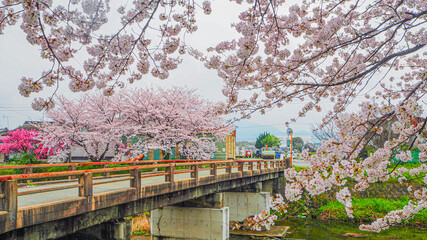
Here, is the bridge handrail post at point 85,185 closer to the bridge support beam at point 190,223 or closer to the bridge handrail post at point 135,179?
the bridge handrail post at point 135,179

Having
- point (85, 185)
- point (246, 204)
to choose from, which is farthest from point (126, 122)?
point (85, 185)

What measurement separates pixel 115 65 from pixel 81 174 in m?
3.72

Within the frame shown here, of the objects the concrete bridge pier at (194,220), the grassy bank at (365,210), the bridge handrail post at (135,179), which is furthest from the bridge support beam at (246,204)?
the bridge handrail post at (135,179)

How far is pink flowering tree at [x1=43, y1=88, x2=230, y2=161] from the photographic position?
79.7ft

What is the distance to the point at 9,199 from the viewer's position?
5.85 m

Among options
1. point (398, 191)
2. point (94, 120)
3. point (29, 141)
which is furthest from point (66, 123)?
point (398, 191)

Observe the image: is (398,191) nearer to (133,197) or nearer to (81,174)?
(133,197)

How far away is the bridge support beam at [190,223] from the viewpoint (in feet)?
49.7

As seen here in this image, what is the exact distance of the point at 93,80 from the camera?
4.69 meters

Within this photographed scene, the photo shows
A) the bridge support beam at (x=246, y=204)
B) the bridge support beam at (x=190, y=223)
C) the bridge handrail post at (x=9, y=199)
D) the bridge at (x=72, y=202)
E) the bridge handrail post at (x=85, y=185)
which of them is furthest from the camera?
the bridge support beam at (x=246, y=204)

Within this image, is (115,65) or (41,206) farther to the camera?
(41,206)

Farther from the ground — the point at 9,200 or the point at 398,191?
the point at 9,200

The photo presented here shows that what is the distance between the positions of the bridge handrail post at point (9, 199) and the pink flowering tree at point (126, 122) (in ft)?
57.8

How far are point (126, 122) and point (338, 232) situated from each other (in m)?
15.6
